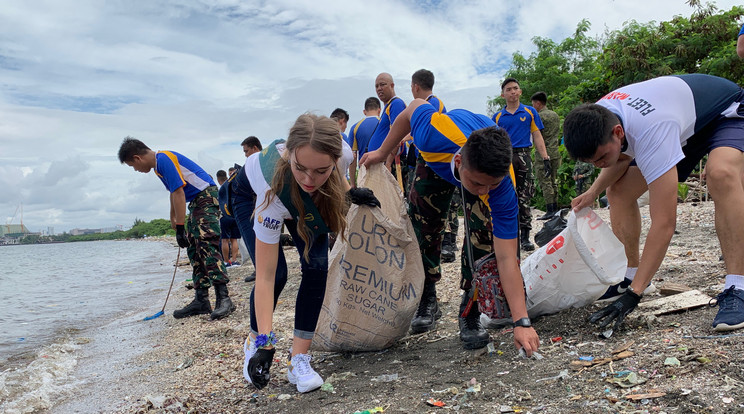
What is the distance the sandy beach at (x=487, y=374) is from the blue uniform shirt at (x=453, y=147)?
663 millimetres

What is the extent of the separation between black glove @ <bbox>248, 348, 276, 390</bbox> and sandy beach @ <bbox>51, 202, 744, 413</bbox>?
173mm

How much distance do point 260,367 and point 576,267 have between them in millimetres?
1760

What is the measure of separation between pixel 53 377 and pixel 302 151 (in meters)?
3.26

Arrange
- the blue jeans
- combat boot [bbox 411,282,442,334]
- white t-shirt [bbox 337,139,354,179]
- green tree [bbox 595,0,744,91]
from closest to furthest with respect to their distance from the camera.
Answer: white t-shirt [bbox 337,139,354,179] < the blue jeans < combat boot [bbox 411,282,442,334] < green tree [bbox 595,0,744,91]

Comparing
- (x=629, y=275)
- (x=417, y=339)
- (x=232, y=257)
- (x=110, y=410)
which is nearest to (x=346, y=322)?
(x=417, y=339)

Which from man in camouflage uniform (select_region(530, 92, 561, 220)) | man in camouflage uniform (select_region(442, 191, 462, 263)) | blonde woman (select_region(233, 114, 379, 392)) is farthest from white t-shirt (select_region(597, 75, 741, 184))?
man in camouflage uniform (select_region(530, 92, 561, 220))

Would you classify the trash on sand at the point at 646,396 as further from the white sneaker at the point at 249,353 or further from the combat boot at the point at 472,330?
the white sneaker at the point at 249,353

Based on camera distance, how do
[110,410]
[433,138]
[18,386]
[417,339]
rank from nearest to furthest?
[433,138] → [110,410] → [417,339] → [18,386]

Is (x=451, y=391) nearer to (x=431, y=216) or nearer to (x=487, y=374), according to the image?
(x=487, y=374)

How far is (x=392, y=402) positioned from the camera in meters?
2.16

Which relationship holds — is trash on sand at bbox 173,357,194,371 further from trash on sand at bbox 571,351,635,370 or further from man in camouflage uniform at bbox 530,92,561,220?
man in camouflage uniform at bbox 530,92,561,220

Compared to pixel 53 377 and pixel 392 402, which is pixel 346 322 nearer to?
pixel 392 402

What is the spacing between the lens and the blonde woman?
224 cm

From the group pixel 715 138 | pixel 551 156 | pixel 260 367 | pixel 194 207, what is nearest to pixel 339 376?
pixel 260 367
